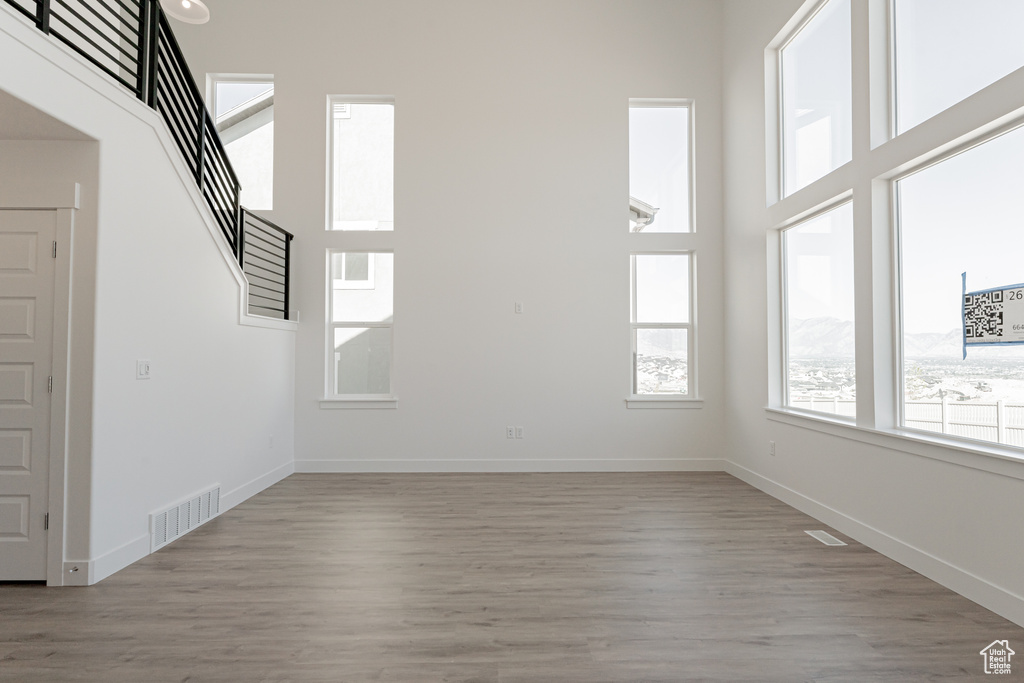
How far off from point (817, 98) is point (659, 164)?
2037 millimetres

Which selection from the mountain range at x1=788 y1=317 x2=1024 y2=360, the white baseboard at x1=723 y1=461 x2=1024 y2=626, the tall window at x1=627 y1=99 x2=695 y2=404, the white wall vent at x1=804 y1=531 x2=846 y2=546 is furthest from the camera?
the tall window at x1=627 y1=99 x2=695 y2=404

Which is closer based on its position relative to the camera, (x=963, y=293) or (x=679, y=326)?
(x=963, y=293)

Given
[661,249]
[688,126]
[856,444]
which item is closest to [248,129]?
[661,249]

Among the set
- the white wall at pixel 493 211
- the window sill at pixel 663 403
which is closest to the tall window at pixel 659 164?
the white wall at pixel 493 211

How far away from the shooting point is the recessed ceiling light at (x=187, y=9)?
387cm

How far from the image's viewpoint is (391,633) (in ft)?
8.39

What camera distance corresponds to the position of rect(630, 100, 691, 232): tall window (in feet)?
21.4

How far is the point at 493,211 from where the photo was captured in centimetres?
630

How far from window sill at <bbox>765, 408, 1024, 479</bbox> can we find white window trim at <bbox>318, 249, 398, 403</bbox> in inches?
160

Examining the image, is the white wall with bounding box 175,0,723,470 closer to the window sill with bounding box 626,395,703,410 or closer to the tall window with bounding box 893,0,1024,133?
the window sill with bounding box 626,395,703,410

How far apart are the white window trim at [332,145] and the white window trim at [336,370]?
0.84ft

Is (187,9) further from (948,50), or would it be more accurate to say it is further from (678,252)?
(678,252)

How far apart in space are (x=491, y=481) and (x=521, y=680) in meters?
3.56

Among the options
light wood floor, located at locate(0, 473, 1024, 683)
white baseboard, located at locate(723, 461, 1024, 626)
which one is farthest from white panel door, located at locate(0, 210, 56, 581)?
white baseboard, located at locate(723, 461, 1024, 626)
